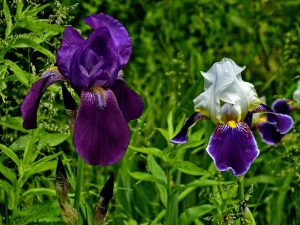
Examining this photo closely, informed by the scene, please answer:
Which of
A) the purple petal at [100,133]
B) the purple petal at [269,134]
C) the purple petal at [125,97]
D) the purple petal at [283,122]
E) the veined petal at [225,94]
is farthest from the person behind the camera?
the purple petal at [269,134]

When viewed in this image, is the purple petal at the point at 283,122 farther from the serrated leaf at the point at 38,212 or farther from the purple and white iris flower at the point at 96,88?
the serrated leaf at the point at 38,212

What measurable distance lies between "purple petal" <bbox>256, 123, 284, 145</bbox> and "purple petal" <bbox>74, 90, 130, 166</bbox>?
1.55m

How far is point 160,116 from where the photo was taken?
434 cm

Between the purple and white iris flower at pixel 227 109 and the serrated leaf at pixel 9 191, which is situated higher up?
the purple and white iris flower at pixel 227 109

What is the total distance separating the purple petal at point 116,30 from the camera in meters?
A: 2.26

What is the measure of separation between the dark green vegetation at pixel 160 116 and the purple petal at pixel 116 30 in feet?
1.20

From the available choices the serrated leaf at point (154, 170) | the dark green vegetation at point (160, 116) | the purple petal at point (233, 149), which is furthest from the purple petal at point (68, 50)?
the serrated leaf at point (154, 170)

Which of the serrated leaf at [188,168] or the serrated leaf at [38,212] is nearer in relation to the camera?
the serrated leaf at [38,212]

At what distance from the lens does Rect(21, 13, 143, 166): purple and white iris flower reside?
2.10 meters

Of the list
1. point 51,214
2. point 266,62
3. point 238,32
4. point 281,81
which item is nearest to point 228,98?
point 51,214

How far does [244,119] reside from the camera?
264 cm

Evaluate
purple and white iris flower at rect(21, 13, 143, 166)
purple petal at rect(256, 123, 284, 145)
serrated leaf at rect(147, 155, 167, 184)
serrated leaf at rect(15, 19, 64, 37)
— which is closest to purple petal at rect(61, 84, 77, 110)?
purple and white iris flower at rect(21, 13, 143, 166)

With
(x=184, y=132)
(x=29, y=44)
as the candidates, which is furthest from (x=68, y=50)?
(x=184, y=132)

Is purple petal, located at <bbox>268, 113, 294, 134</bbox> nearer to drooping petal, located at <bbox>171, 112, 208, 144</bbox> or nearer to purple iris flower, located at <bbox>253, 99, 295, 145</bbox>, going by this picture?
drooping petal, located at <bbox>171, 112, 208, 144</bbox>
